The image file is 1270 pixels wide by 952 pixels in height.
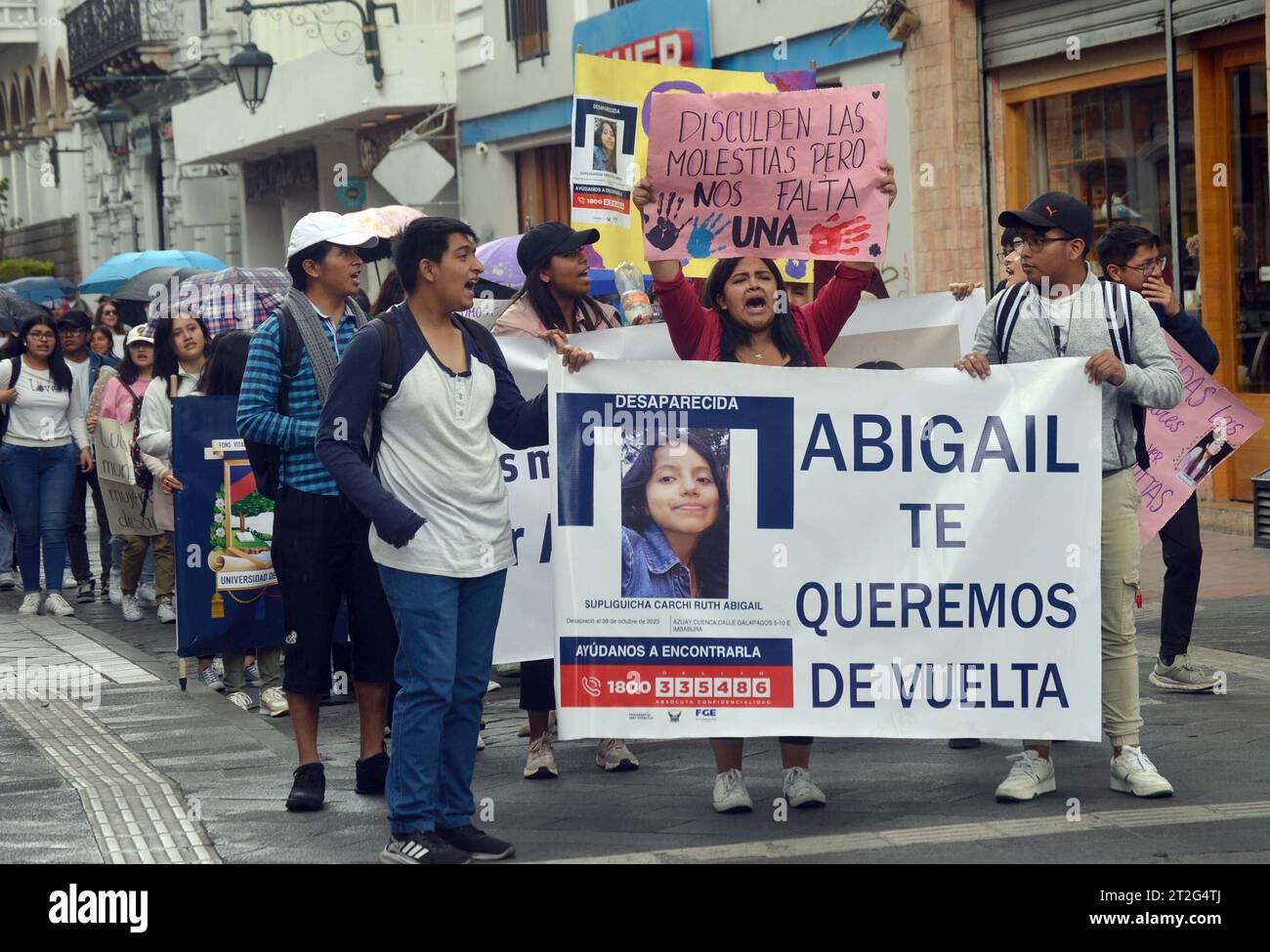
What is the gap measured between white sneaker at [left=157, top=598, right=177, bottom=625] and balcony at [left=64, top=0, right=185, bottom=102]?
23.1m

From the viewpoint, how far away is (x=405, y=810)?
5.57 metres

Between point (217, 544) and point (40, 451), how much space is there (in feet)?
13.6

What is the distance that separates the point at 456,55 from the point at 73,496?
12063 mm

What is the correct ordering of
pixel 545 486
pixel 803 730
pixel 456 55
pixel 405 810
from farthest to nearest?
pixel 456 55 < pixel 545 486 < pixel 803 730 < pixel 405 810

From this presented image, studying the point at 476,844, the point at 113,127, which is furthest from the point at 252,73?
the point at 476,844

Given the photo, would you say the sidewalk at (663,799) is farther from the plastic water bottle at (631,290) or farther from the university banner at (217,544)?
the plastic water bottle at (631,290)

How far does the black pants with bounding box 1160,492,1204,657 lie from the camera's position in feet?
26.0

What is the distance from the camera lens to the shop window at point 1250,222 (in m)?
12.5

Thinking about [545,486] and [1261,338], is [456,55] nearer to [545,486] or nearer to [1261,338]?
[1261,338]

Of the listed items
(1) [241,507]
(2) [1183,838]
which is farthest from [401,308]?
(1) [241,507]

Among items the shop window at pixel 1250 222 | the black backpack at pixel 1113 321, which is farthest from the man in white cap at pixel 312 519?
the shop window at pixel 1250 222

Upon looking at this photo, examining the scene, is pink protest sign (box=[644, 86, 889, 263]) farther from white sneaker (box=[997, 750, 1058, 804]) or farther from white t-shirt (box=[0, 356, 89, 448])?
white t-shirt (box=[0, 356, 89, 448])

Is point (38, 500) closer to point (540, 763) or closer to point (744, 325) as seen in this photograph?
point (540, 763)

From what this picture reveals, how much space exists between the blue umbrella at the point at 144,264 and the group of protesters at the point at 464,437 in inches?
458
